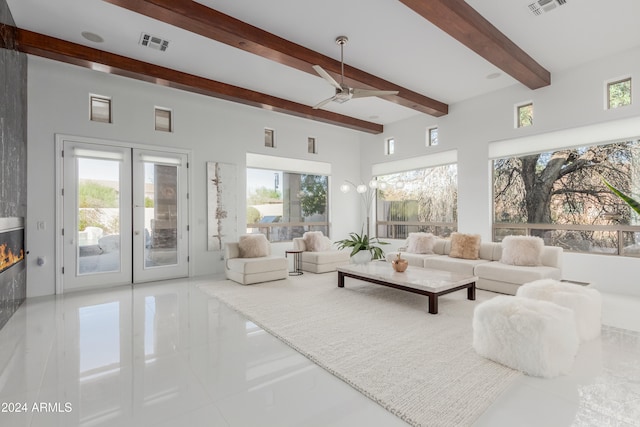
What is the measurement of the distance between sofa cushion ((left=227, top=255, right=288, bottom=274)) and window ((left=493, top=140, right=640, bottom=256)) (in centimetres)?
428

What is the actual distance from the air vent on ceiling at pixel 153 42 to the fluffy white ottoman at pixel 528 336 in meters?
4.88

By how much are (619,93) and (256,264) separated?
20.7ft

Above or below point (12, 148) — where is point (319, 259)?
below

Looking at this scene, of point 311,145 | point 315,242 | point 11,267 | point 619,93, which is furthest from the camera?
point 311,145

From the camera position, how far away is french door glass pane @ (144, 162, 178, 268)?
596cm

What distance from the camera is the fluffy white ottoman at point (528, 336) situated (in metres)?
2.40

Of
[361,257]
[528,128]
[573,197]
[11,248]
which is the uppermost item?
[528,128]

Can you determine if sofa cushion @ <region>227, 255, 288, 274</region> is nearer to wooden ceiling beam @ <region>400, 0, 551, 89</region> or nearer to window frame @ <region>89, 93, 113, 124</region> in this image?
window frame @ <region>89, 93, 113, 124</region>

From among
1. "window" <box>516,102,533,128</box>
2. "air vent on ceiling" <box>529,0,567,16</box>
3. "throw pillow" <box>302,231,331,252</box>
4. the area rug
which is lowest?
the area rug

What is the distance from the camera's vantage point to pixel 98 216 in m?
5.47

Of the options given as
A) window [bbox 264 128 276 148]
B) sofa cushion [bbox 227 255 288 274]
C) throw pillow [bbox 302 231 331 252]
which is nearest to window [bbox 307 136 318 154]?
window [bbox 264 128 276 148]

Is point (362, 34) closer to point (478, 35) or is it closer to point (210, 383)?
point (478, 35)

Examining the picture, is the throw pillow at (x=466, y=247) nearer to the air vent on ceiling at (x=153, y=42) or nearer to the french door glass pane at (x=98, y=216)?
the air vent on ceiling at (x=153, y=42)

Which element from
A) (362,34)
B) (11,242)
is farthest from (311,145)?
(11,242)
